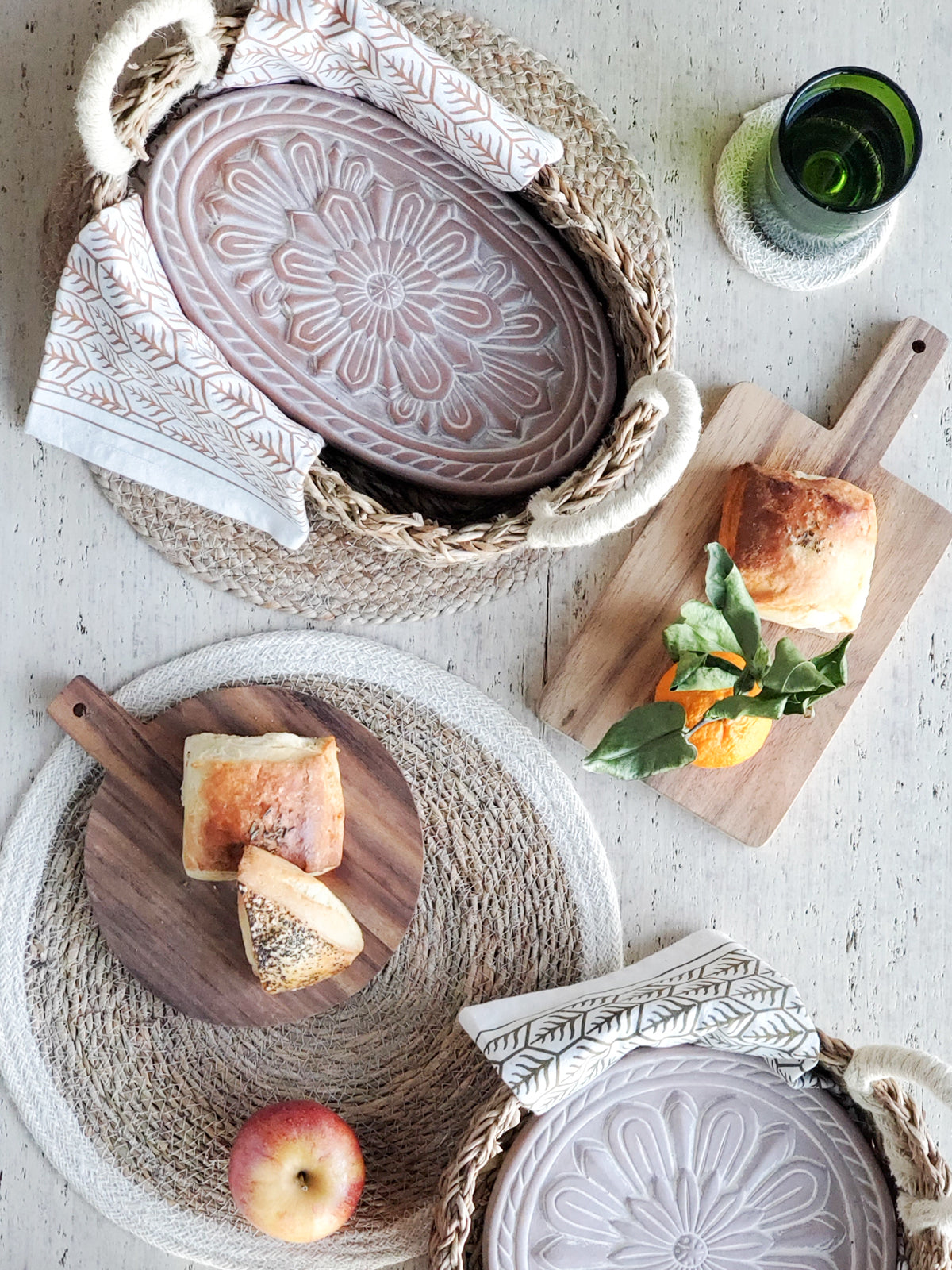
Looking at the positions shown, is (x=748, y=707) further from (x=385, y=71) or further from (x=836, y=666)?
(x=385, y=71)

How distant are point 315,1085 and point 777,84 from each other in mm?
1061

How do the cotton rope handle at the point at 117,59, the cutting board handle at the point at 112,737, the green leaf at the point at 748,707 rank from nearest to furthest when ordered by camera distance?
the cotton rope handle at the point at 117,59, the green leaf at the point at 748,707, the cutting board handle at the point at 112,737

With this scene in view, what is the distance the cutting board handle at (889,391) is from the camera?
→ 1.02 meters

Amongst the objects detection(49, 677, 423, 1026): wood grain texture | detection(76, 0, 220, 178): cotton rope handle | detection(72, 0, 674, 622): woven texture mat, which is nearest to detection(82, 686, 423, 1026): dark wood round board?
detection(49, 677, 423, 1026): wood grain texture

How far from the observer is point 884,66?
1070 millimetres

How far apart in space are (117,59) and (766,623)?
0.71 meters

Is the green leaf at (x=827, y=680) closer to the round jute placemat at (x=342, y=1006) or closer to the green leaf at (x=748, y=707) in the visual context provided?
the green leaf at (x=748, y=707)

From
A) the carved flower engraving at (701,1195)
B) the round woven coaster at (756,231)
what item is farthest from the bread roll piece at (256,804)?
the round woven coaster at (756,231)

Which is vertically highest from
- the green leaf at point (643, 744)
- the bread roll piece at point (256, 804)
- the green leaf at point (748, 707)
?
the green leaf at point (748, 707)

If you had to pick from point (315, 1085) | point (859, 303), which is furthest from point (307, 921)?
point (859, 303)

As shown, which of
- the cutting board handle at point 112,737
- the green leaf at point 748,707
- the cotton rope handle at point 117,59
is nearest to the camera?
the cotton rope handle at point 117,59

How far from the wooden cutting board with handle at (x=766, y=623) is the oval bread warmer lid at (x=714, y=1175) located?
0.23 meters

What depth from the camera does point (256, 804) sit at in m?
0.92

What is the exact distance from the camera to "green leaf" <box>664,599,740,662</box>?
889 millimetres
